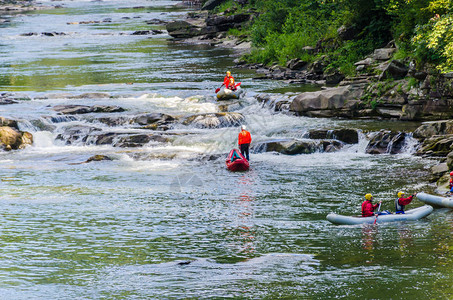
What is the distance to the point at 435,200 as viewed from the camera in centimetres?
1698

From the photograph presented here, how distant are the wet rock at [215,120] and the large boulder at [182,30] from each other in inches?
1507

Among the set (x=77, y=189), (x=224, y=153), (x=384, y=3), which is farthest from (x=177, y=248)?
(x=384, y=3)

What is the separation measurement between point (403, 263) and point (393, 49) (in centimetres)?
2227

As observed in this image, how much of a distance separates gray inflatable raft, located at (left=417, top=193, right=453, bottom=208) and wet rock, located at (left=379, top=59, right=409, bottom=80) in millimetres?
13184

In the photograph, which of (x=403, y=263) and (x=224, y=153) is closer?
(x=403, y=263)

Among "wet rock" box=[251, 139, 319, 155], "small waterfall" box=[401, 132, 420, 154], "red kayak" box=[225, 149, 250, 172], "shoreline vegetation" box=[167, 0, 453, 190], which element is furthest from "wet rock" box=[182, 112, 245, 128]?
"small waterfall" box=[401, 132, 420, 154]

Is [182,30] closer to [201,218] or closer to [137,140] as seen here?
[137,140]

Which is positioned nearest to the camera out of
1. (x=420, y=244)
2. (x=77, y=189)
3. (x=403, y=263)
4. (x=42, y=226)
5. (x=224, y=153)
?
(x=403, y=263)

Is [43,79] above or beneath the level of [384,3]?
beneath

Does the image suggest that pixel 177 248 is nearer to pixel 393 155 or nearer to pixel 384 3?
pixel 393 155

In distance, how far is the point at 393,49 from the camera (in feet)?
109

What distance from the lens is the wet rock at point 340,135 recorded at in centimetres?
2539

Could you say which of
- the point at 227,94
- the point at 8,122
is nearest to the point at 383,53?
the point at 227,94

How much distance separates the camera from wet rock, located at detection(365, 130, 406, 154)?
2417 centimetres
